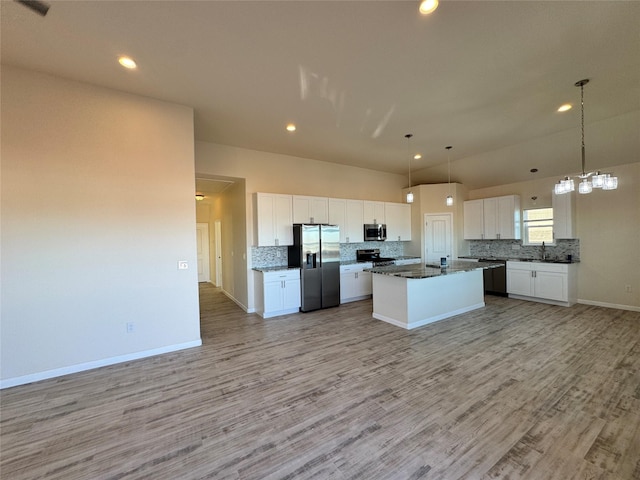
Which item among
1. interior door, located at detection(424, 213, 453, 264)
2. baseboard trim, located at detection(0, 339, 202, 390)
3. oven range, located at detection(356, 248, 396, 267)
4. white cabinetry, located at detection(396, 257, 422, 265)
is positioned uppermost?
interior door, located at detection(424, 213, 453, 264)

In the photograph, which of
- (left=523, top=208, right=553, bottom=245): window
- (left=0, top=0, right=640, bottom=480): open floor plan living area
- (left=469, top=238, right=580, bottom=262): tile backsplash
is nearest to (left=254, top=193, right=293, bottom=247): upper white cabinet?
(left=0, top=0, right=640, bottom=480): open floor plan living area

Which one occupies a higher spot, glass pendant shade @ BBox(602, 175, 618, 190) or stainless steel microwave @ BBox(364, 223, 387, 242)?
glass pendant shade @ BBox(602, 175, 618, 190)

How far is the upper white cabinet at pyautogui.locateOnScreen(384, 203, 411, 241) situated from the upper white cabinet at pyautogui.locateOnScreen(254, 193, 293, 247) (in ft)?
9.29

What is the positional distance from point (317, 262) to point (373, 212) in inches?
88.0

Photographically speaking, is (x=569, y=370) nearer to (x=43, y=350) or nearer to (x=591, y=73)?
(x=591, y=73)

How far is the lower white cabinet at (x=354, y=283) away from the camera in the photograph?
18.7 ft

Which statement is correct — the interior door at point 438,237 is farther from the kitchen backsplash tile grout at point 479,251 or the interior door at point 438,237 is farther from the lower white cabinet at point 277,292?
the lower white cabinet at point 277,292

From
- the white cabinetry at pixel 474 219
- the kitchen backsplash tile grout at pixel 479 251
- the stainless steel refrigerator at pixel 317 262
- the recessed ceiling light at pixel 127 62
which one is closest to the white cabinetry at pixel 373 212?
the kitchen backsplash tile grout at pixel 479 251

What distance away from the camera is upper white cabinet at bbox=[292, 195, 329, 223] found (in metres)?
5.39

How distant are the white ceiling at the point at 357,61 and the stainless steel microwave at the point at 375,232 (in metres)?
2.55

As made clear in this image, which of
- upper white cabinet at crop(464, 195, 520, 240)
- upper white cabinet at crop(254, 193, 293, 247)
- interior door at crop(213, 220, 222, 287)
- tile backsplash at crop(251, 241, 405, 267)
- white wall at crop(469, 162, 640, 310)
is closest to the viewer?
white wall at crop(469, 162, 640, 310)

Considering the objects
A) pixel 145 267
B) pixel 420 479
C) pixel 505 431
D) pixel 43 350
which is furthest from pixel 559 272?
pixel 43 350

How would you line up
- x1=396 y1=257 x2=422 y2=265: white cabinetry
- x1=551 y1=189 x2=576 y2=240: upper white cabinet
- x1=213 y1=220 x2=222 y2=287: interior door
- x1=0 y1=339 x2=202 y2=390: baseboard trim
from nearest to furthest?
x1=0 y1=339 x2=202 y2=390: baseboard trim, x1=551 y1=189 x2=576 y2=240: upper white cabinet, x1=396 y1=257 x2=422 y2=265: white cabinetry, x1=213 y1=220 x2=222 y2=287: interior door

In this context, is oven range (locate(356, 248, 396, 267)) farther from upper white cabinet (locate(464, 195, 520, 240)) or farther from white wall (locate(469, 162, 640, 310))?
white wall (locate(469, 162, 640, 310))
